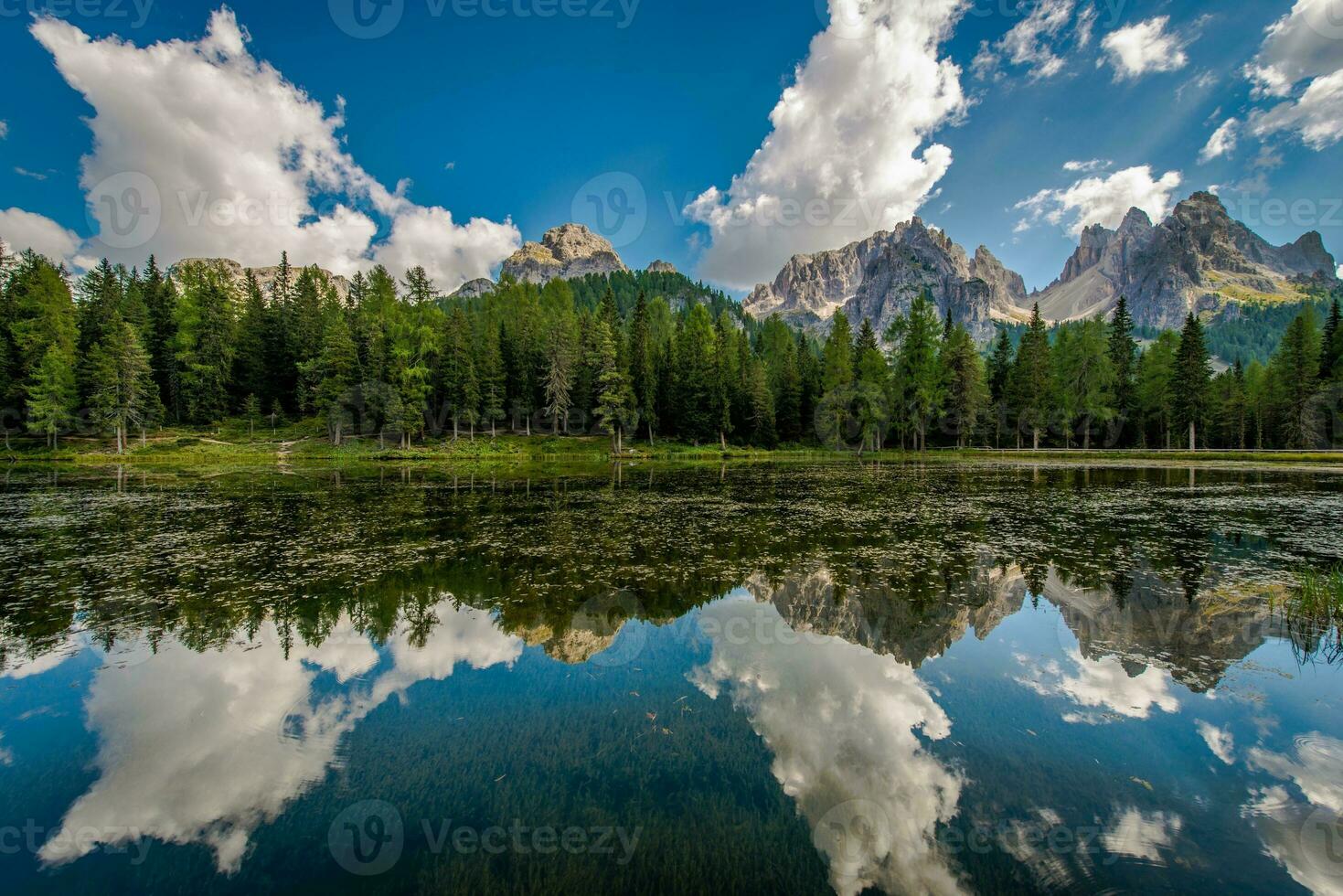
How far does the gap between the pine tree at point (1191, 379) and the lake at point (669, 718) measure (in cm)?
6818

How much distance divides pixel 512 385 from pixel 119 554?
58715mm

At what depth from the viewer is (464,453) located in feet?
200

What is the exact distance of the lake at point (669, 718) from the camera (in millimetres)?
4801

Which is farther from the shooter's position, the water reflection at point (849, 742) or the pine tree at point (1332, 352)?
the pine tree at point (1332, 352)

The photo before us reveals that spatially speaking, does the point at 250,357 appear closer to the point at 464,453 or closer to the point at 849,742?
the point at 464,453

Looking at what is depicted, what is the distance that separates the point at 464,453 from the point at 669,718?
193 feet

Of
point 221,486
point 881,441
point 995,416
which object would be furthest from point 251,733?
point 995,416

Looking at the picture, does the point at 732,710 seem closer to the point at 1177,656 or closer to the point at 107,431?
the point at 1177,656

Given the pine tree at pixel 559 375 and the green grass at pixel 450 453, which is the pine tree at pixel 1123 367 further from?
the pine tree at pixel 559 375

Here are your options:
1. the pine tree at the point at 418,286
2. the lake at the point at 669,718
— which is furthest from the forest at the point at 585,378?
the lake at the point at 669,718

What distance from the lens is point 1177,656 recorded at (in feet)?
28.8

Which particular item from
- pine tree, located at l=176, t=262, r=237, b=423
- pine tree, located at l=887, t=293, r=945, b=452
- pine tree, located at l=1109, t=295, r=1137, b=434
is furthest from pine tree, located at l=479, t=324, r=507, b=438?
pine tree, located at l=1109, t=295, r=1137, b=434

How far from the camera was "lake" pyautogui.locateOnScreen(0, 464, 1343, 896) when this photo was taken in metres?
4.80

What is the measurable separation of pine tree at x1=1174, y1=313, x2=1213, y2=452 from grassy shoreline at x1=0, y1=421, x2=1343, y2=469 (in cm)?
674
